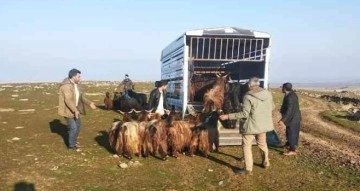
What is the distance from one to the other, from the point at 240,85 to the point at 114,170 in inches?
286

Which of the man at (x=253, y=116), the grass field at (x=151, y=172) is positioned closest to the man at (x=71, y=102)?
the grass field at (x=151, y=172)

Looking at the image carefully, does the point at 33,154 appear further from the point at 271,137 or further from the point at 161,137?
the point at 271,137

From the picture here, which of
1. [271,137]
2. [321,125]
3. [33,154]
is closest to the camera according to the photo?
[33,154]

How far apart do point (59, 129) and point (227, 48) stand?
25.1ft

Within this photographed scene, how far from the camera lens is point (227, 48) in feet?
56.7

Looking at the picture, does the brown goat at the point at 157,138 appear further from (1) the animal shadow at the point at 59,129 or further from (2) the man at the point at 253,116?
(1) the animal shadow at the point at 59,129

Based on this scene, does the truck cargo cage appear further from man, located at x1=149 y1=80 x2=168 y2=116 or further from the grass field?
the grass field

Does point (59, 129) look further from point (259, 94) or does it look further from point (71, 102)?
point (259, 94)

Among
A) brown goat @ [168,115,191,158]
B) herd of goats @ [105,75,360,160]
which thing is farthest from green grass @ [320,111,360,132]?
brown goat @ [168,115,191,158]

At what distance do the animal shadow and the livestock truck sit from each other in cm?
436

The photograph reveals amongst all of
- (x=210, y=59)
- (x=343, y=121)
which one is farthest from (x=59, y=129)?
(x=343, y=121)

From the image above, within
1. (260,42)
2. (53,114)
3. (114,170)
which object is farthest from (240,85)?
(53,114)

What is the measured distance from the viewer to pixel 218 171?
11.0 m

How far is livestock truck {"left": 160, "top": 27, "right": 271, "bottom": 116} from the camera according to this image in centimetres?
1543
